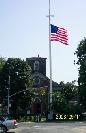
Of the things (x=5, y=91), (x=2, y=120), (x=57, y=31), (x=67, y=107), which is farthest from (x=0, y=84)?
(x=2, y=120)

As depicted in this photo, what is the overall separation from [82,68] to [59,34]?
21.7 meters

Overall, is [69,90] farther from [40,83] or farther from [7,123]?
[7,123]

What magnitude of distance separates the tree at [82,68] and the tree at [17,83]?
10996 mm

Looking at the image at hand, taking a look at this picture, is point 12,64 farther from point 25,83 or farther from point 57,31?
point 57,31

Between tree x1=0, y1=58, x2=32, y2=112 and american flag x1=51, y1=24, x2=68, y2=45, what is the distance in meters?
23.3

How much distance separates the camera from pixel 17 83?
87750 mm

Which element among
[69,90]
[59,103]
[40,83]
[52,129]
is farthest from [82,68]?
[52,129]

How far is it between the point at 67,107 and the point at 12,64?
1504 centimetres

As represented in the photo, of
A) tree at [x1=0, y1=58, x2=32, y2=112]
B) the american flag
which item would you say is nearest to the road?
the american flag

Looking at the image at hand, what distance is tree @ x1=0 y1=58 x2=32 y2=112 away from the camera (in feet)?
286

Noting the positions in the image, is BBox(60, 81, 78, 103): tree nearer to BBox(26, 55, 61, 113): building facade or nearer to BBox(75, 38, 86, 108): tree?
BBox(26, 55, 61, 113): building facade

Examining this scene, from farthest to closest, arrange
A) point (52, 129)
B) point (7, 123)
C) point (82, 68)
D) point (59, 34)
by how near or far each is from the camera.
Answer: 1. point (82, 68)
2. point (59, 34)
3. point (52, 129)
4. point (7, 123)

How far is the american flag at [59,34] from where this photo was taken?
6129 cm
